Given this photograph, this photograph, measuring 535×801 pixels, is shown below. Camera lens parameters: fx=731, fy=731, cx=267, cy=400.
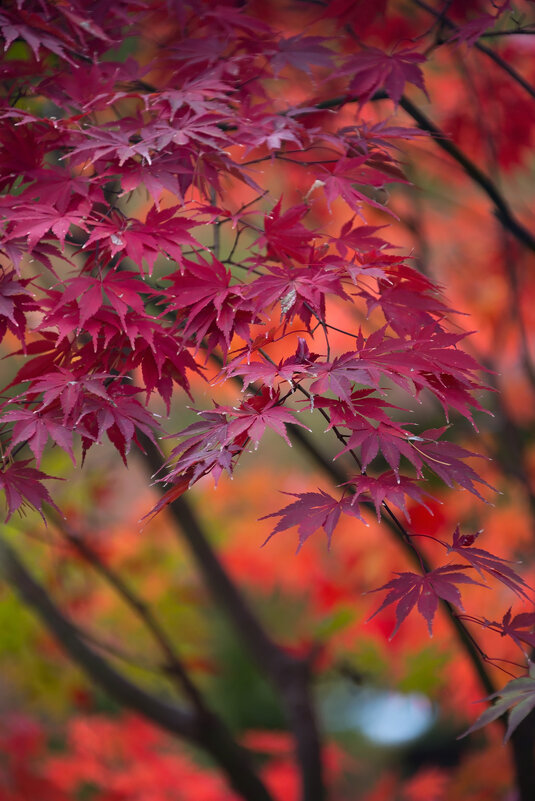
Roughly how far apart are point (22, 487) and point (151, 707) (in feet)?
3.29

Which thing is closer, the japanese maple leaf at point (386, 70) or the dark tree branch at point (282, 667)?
the japanese maple leaf at point (386, 70)

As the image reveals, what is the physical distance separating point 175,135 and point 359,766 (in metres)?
3.35

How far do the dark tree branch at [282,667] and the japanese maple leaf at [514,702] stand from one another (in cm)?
107

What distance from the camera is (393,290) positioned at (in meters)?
0.94

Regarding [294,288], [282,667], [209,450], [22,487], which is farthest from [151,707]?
[294,288]

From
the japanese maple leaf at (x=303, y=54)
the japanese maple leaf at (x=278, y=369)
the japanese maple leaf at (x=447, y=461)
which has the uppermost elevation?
the japanese maple leaf at (x=303, y=54)

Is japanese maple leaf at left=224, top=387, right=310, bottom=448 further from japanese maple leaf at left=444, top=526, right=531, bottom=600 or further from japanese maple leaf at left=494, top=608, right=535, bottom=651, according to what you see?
japanese maple leaf at left=494, top=608, right=535, bottom=651

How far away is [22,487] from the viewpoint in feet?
2.90

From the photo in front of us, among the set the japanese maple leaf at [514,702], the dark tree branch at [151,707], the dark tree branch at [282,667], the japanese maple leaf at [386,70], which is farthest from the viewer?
the dark tree branch at [282,667]

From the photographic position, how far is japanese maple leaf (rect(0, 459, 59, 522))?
863 mm

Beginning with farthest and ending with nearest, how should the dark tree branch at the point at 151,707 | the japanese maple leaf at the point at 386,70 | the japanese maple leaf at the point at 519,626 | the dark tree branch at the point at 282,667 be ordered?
the dark tree branch at the point at 282,667 < the dark tree branch at the point at 151,707 < the japanese maple leaf at the point at 386,70 < the japanese maple leaf at the point at 519,626

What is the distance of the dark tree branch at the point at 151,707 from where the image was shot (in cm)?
168

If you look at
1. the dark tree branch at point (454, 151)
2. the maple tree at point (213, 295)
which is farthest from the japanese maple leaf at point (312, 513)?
the dark tree branch at point (454, 151)

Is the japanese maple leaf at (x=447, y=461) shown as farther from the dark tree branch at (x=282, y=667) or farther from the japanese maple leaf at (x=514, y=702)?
the dark tree branch at (x=282, y=667)
